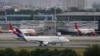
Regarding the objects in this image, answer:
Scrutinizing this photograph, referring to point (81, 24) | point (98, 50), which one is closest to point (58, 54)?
point (98, 50)

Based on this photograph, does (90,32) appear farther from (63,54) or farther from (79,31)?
(63,54)

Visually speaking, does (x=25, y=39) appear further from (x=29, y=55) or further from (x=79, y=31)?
(x=79, y=31)

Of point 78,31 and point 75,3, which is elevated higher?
point 78,31

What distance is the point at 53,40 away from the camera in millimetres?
44312

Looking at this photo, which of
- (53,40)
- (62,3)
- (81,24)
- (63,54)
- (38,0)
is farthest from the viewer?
(38,0)

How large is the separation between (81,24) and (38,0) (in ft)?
377

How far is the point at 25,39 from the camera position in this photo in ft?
147

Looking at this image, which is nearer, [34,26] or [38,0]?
[34,26]

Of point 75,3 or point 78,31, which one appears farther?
point 75,3

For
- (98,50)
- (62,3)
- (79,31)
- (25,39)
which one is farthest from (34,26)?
(62,3)

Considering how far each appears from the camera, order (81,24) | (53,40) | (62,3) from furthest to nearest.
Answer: (62,3) → (81,24) → (53,40)

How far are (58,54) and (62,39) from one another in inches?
668

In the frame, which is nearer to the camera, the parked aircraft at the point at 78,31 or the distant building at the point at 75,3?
the parked aircraft at the point at 78,31

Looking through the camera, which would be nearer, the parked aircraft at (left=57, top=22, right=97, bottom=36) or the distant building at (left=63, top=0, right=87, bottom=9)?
the parked aircraft at (left=57, top=22, right=97, bottom=36)
